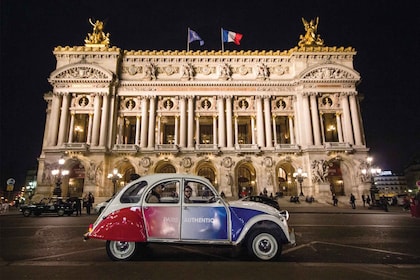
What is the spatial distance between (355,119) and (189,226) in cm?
3781

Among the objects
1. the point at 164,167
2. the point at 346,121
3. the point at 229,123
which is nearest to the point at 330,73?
the point at 346,121

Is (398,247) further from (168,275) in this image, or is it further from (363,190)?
(363,190)

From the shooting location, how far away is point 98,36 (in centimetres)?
4012

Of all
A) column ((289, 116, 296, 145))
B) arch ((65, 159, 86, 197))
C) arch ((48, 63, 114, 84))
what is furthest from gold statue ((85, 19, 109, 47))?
column ((289, 116, 296, 145))

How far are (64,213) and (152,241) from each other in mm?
18612

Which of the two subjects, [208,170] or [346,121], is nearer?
[346,121]

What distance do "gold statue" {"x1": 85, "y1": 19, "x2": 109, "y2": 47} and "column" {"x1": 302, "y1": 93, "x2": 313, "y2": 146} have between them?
105 ft

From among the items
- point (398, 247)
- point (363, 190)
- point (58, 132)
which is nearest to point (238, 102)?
point (363, 190)

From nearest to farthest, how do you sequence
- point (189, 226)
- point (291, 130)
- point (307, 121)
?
point (189, 226)
point (307, 121)
point (291, 130)

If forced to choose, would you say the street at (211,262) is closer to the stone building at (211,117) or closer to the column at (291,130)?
the stone building at (211,117)

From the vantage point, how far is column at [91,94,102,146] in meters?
34.7

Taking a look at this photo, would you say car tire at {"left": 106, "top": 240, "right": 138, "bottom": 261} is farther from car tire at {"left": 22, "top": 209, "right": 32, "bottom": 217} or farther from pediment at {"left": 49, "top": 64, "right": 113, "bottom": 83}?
pediment at {"left": 49, "top": 64, "right": 113, "bottom": 83}

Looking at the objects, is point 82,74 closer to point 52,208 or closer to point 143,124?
point 143,124

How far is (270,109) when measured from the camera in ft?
124
